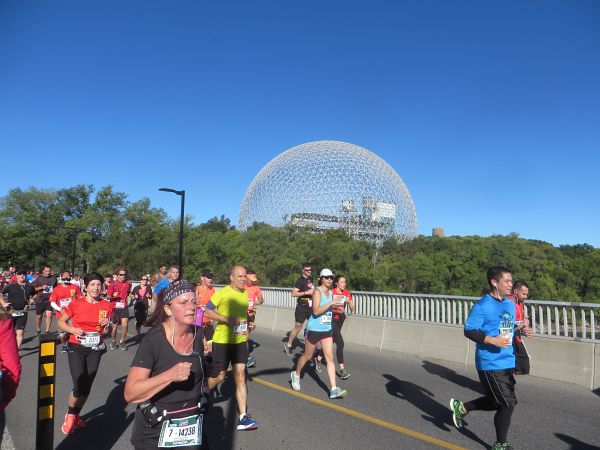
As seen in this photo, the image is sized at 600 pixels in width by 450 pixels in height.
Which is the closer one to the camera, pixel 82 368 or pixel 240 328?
pixel 82 368

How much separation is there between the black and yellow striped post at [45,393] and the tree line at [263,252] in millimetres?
22496

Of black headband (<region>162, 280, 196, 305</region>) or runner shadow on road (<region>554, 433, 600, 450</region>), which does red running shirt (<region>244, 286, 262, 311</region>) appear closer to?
runner shadow on road (<region>554, 433, 600, 450</region>)

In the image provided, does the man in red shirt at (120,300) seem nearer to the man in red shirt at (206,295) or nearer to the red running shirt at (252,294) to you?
the man in red shirt at (206,295)

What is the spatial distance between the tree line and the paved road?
1752 cm

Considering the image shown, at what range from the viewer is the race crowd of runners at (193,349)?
107 inches

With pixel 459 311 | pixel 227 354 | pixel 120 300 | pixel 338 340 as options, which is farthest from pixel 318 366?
pixel 120 300

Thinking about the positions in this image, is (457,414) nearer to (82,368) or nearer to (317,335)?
(317,335)

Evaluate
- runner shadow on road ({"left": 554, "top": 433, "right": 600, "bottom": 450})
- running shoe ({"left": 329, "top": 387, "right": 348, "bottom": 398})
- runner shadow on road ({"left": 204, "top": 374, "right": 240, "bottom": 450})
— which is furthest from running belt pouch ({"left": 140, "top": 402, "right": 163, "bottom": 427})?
runner shadow on road ({"left": 554, "top": 433, "right": 600, "bottom": 450})

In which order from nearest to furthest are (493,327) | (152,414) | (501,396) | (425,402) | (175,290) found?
(152,414) < (175,290) < (501,396) < (493,327) < (425,402)

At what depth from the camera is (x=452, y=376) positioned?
8.55 m

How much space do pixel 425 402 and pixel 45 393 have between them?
16.2ft

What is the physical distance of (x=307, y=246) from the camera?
31.3 meters

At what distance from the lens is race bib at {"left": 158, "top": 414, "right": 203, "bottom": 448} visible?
2.71 metres

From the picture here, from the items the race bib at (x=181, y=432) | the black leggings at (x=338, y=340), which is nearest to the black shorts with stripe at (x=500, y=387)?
the race bib at (x=181, y=432)
